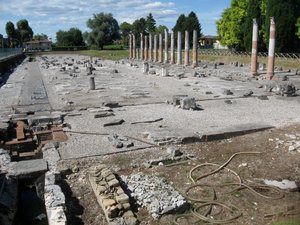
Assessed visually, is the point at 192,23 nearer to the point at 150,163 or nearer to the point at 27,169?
the point at 150,163

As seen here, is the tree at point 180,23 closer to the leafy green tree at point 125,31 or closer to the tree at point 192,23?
the tree at point 192,23

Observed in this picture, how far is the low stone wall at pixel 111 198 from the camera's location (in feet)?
18.6

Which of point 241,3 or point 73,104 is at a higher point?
point 241,3

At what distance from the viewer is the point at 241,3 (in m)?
49.6

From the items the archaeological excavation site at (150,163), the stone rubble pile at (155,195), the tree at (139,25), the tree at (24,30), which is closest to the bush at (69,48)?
the tree at (139,25)

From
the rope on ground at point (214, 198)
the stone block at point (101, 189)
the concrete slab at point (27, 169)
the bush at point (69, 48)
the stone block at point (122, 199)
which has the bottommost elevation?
the rope on ground at point (214, 198)

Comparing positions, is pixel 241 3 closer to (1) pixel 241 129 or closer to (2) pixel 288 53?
(2) pixel 288 53

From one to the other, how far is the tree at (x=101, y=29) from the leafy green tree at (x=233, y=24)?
147ft

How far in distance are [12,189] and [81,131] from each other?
4.22 m

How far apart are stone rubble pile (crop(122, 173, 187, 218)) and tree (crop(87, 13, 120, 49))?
290ft

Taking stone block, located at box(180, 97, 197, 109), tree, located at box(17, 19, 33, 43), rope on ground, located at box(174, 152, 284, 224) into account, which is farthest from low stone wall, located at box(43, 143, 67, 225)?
tree, located at box(17, 19, 33, 43)

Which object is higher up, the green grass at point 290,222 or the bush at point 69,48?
the bush at point 69,48

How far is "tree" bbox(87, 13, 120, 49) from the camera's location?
93156 millimetres

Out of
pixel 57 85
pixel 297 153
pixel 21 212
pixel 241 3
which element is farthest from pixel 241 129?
pixel 241 3
